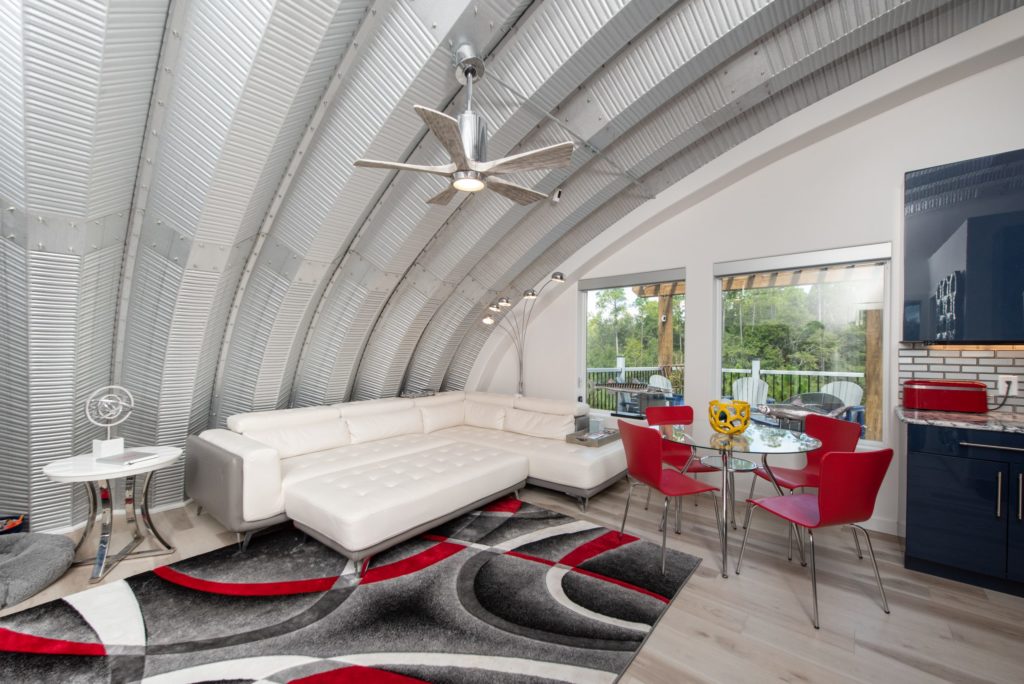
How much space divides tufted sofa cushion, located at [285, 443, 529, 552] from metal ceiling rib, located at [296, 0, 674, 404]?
1.55 metres

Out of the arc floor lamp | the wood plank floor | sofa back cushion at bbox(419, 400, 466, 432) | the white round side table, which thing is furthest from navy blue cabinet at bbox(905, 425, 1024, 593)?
the white round side table

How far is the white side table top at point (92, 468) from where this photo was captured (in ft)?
9.14

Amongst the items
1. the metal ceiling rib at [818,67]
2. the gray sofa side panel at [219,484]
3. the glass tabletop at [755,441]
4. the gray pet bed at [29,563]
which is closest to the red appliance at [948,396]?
the glass tabletop at [755,441]

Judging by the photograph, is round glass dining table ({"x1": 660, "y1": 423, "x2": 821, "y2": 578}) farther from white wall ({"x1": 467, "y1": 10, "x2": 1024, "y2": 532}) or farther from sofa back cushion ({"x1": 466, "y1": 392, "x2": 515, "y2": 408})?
sofa back cushion ({"x1": 466, "y1": 392, "x2": 515, "y2": 408})

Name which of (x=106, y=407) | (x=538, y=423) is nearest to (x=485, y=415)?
(x=538, y=423)

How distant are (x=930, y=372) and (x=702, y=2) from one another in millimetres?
3469

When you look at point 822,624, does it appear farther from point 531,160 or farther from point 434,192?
point 434,192

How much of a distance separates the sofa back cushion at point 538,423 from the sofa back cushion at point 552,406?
0.16 feet

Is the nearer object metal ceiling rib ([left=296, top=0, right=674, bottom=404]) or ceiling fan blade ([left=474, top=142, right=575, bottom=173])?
ceiling fan blade ([left=474, top=142, right=575, bottom=173])

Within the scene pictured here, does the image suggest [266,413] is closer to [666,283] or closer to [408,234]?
[408,234]

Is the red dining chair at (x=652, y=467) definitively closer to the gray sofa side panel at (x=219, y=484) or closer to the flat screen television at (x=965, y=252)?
the flat screen television at (x=965, y=252)

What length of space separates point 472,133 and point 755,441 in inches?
112

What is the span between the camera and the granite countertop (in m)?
2.69

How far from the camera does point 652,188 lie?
4.82m
